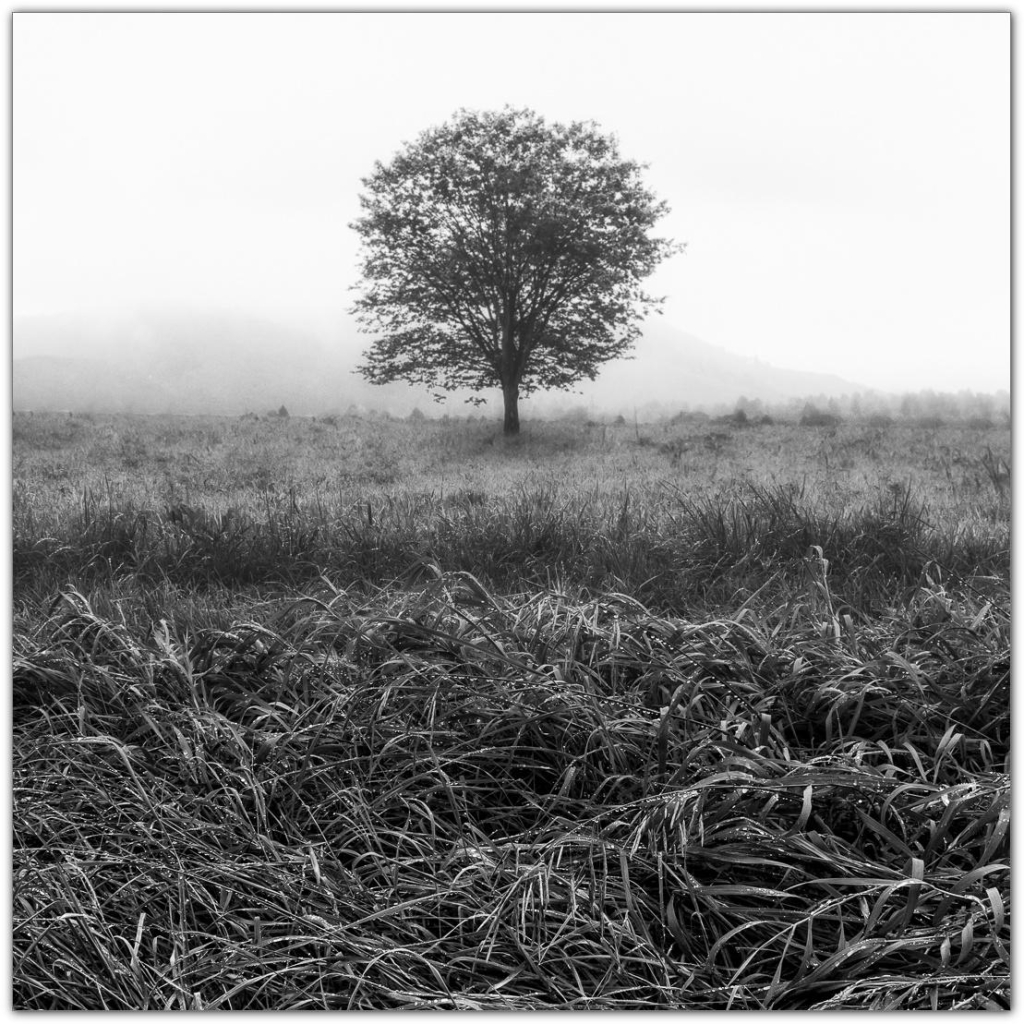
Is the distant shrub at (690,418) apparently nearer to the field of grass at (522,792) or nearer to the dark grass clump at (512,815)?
the field of grass at (522,792)

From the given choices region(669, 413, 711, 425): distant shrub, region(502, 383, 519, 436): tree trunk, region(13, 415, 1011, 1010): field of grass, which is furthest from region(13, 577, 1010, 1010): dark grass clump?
region(669, 413, 711, 425): distant shrub

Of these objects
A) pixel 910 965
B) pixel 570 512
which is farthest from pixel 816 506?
pixel 910 965

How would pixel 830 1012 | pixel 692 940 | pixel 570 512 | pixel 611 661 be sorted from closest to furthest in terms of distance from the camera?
1. pixel 830 1012
2. pixel 692 940
3. pixel 611 661
4. pixel 570 512

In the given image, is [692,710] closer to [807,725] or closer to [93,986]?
[807,725]

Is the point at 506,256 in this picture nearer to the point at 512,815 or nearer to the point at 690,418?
the point at 690,418

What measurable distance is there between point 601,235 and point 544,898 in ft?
53.3

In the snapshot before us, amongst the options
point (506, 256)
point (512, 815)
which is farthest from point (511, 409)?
point (512, 815)

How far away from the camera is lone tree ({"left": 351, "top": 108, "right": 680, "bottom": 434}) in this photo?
1475 centimetres

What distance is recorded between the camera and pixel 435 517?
6.12m

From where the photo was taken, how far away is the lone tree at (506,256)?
1475 cm

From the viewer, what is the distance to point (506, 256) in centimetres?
1554

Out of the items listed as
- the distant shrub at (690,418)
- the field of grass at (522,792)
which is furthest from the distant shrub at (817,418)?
the field of grass at (522,792)

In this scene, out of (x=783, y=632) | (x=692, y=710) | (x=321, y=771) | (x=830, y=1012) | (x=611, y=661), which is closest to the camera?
(x=830, y=1012)

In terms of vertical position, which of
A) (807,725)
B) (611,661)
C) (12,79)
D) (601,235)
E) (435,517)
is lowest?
(807,725)
